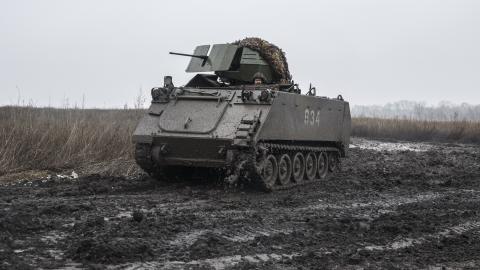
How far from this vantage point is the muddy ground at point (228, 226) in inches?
221

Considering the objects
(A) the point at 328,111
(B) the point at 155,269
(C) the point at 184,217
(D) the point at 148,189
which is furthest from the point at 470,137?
(B) the point at 155,269

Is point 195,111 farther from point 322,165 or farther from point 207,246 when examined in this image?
point 207,246

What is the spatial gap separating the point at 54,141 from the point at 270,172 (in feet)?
16.1

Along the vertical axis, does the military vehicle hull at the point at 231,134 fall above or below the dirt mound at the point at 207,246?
above

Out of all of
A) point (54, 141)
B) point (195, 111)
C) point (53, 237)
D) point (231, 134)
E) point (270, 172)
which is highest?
point (195, 111)

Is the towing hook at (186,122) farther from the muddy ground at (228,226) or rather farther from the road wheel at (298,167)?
the road wheel at (298,167)

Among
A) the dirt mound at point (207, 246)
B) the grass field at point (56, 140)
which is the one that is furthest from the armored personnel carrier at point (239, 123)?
the dirt mound at point (207, 246)

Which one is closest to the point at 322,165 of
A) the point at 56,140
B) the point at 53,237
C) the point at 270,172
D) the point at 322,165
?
the point at 322,165

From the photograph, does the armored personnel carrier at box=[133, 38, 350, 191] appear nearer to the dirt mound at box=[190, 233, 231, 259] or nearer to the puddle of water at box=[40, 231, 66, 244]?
the dirt mound at box=[190, 233, 231, 259]

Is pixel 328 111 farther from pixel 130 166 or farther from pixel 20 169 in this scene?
pixel 20 169

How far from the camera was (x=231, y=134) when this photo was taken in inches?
410

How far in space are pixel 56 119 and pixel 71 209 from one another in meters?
7.25

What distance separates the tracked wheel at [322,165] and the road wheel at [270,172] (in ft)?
7.83

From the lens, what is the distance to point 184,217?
7.48m
